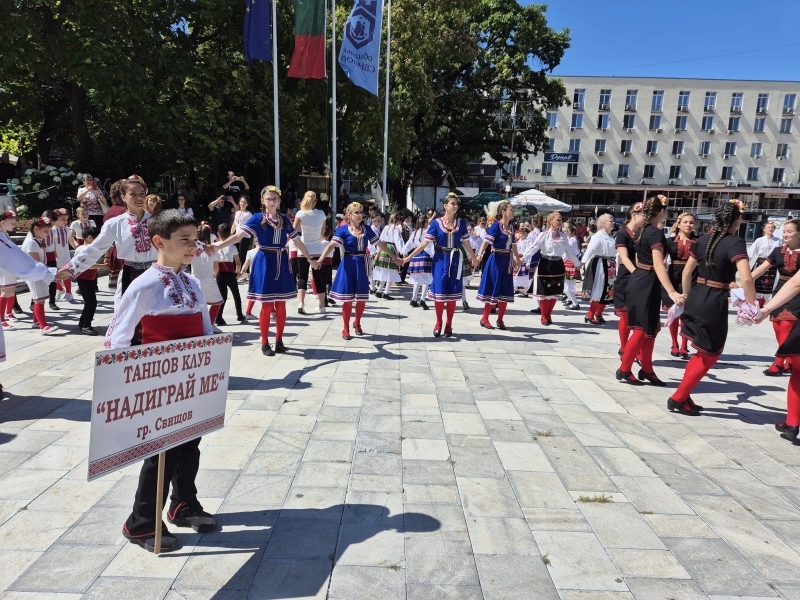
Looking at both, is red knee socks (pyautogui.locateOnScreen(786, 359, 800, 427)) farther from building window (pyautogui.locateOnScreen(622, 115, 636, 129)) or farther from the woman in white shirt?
building window (pyautogui.locateOnScreen(622, 115, 636, 129))

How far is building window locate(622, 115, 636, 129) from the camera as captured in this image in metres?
55.6

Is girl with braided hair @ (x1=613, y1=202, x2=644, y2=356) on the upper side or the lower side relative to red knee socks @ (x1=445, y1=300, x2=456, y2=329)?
upper

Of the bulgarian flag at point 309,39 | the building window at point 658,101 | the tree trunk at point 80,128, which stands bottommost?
the tree trunk at point 80,128

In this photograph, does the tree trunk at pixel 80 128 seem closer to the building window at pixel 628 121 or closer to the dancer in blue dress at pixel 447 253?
the dancer in blue dress at pixel 447 253

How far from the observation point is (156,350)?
8.80 ft

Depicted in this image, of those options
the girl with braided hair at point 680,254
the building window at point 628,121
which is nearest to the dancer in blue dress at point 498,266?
the girl with braided hair at point 680,254

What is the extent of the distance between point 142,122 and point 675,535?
1969 centimetres

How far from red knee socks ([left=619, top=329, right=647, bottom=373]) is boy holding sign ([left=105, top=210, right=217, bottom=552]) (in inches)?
194

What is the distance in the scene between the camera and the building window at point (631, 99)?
5516cm

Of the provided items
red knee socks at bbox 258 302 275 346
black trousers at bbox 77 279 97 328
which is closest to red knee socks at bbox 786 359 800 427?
red knee socks at bbox 258 302 275 346

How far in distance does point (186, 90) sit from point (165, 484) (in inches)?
782

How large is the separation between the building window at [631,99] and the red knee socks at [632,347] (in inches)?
2240

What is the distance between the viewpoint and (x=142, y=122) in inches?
719

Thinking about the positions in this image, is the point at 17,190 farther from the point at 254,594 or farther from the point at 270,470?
the point at 254,594
